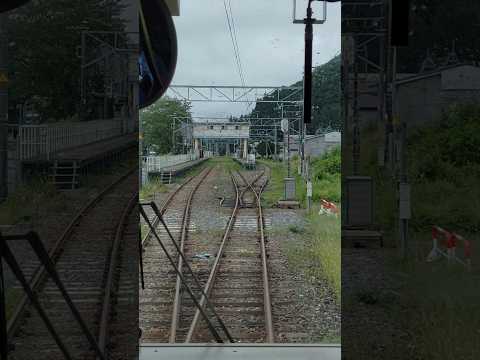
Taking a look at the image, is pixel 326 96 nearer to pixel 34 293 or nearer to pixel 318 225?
pixel 318 225

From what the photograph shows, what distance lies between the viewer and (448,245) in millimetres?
3014

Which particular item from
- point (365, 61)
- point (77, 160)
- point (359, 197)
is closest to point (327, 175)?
point (359, 197)

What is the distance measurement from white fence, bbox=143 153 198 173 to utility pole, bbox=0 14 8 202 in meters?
1.63

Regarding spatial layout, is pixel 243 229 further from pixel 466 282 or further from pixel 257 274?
pixel 466 282

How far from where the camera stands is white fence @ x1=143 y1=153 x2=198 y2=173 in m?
4.33

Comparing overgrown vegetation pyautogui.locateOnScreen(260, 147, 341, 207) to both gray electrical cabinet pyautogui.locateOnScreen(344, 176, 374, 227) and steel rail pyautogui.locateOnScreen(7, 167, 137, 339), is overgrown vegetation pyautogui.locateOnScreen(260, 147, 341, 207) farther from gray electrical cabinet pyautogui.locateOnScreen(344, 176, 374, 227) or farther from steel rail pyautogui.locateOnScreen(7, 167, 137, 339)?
steel rail pyautogui.locateOnScreen(7, 167, 137, 339)

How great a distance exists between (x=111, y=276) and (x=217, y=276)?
1.92 meters

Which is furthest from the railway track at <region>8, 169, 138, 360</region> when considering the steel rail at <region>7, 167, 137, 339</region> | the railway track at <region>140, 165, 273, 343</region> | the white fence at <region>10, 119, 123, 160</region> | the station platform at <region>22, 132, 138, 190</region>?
the railway track at <region>140, 165, 273, 343</region>

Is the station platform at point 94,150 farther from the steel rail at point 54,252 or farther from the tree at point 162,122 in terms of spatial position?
the tree at point 162,122

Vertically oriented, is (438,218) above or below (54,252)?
above

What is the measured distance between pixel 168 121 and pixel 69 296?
1870 mm

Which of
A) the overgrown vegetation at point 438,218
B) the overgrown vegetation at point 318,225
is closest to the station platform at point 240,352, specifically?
the overgrown vegetation at point 318,225

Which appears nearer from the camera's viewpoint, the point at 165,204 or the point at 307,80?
the point at 307,80

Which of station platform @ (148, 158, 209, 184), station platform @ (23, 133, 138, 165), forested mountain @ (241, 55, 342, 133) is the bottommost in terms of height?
station platform @ (148, 158, 209, 184)
